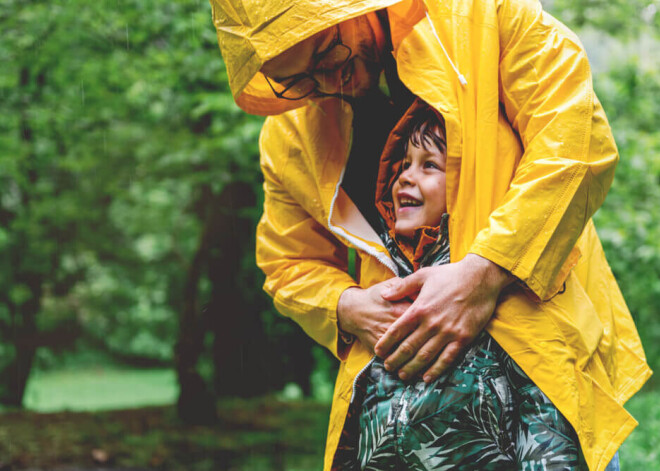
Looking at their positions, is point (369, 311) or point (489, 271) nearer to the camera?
point (489, 271)

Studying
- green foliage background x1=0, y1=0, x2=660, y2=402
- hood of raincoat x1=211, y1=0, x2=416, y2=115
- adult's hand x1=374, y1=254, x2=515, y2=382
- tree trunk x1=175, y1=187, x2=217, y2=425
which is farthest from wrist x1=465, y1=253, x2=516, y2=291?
tree trunk x1=175, y1=187, x2=217, y2=425

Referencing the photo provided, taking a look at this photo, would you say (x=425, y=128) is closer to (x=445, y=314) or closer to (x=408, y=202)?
(x=408, y=202)

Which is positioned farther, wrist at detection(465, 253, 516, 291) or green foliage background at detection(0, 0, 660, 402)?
green foliage background at detection(0, 0, 660, 402)

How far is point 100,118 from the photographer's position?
23.0ft

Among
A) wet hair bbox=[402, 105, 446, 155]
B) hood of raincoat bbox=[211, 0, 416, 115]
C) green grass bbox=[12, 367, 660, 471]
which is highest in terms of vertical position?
hood of raincoat bbox=[211, 0, 416, 115]

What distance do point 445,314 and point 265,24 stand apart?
0.89 m

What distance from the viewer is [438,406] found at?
1569 mm

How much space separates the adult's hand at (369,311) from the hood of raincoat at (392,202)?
112 mm

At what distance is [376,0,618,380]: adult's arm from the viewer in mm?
1523

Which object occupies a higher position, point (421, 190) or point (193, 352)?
point (421, 190)

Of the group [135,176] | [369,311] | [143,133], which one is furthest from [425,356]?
[135,176]

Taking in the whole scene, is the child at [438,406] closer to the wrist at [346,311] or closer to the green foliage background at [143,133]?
the wrist at [346,311]

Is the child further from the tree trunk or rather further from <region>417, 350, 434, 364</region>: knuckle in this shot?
the tree trunk

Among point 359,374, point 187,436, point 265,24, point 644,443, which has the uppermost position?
point 265,24
